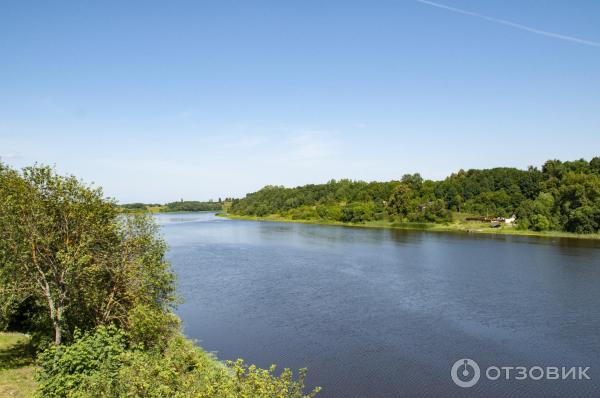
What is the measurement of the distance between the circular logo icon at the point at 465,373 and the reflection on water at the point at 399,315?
0.54 meters

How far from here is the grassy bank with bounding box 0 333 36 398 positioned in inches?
770

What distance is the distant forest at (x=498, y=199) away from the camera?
114375 millimetres

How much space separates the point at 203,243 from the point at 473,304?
67.7 meters

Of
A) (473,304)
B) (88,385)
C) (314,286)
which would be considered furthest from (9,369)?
(473,304)

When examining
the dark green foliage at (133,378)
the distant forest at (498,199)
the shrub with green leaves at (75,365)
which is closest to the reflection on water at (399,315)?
the dark green foliage at (133,378)

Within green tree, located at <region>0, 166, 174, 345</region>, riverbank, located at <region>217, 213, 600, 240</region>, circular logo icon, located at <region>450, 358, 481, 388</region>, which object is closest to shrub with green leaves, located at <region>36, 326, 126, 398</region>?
green tree, located at <region>0, 166, 174, 345</region>

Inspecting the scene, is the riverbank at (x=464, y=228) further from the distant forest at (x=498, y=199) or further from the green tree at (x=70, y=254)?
the green tree at (x=70, y=254)

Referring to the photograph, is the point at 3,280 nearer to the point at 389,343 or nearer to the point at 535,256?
the point at 389,343

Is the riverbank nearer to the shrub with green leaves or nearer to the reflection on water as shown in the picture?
the reflection on water

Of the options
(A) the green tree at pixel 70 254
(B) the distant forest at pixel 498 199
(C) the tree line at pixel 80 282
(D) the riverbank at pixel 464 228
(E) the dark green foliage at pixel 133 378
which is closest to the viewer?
(E) the dark green foliage at pixel 133 378

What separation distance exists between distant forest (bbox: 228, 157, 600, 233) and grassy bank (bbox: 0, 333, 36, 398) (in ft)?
387

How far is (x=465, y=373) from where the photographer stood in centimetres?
2866

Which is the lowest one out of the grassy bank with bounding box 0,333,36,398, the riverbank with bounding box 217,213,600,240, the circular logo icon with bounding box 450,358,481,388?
the circular logo icon with bounding box 450,358,481,388

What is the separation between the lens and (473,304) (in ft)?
147
